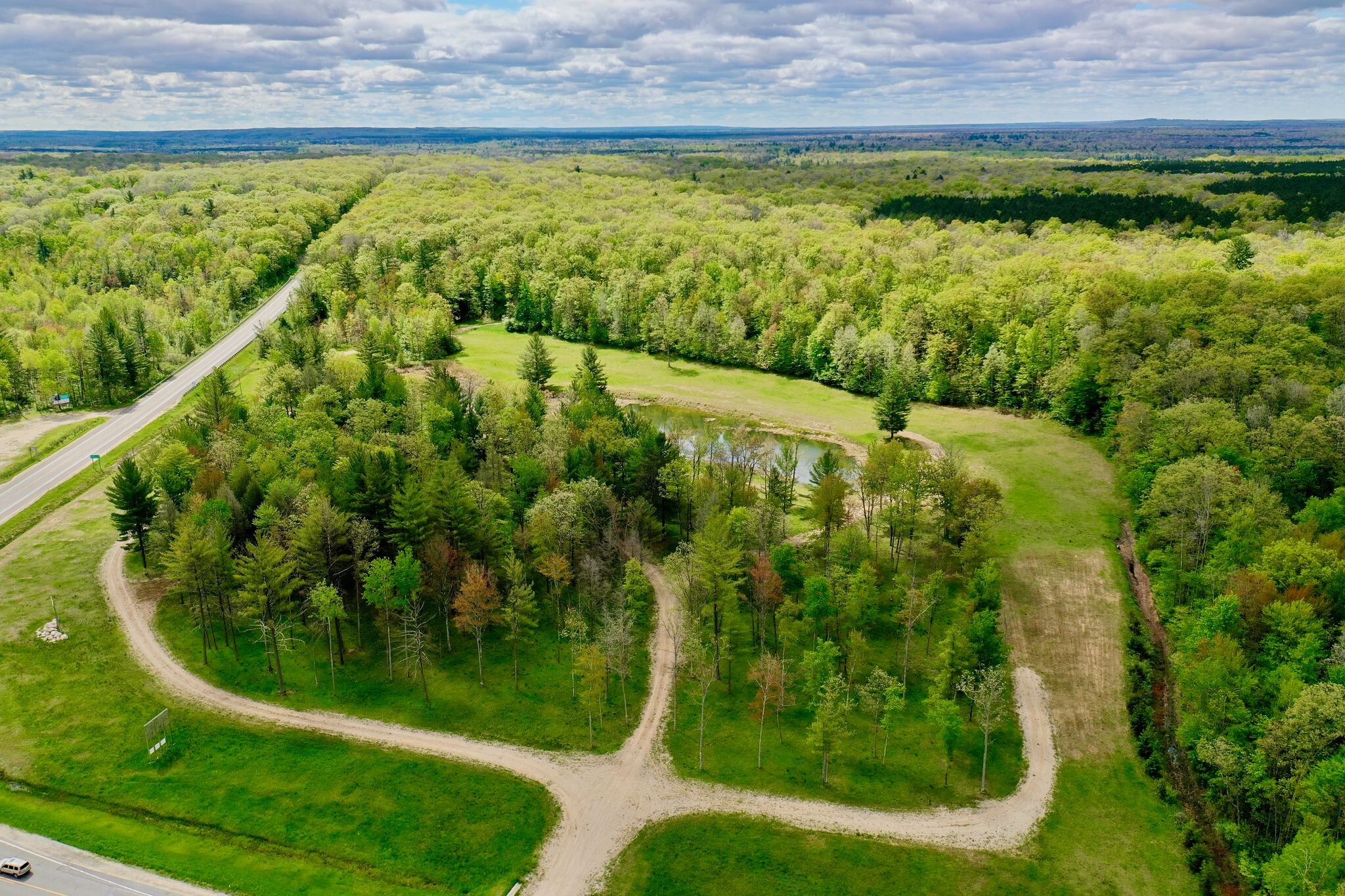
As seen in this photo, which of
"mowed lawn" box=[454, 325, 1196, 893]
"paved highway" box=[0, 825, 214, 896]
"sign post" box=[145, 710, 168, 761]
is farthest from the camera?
"sign post" box=[145, 710, 168, 761]

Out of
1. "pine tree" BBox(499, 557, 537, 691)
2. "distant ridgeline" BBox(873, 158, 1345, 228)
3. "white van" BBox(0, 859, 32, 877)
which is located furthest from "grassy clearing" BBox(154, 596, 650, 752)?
"distant ridgeline" BBox(873, 158, 1345, 228)

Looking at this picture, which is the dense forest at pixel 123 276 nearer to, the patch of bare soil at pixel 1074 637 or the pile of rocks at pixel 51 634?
the pile of rocks at pixel 51 634

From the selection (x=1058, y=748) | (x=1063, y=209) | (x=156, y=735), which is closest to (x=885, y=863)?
(x=1058, y=748)

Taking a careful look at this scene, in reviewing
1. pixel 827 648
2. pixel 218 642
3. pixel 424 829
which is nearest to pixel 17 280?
pixel 218 642

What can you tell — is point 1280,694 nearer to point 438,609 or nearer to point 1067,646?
point 1067,646

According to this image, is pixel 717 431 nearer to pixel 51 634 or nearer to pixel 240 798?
pixel 240 798

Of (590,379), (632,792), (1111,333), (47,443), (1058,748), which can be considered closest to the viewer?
(632,792)

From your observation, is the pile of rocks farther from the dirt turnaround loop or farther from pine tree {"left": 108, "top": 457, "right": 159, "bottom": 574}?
pine tree {"left": 108, "top": 457, "right": 159, "bottom": 574}
